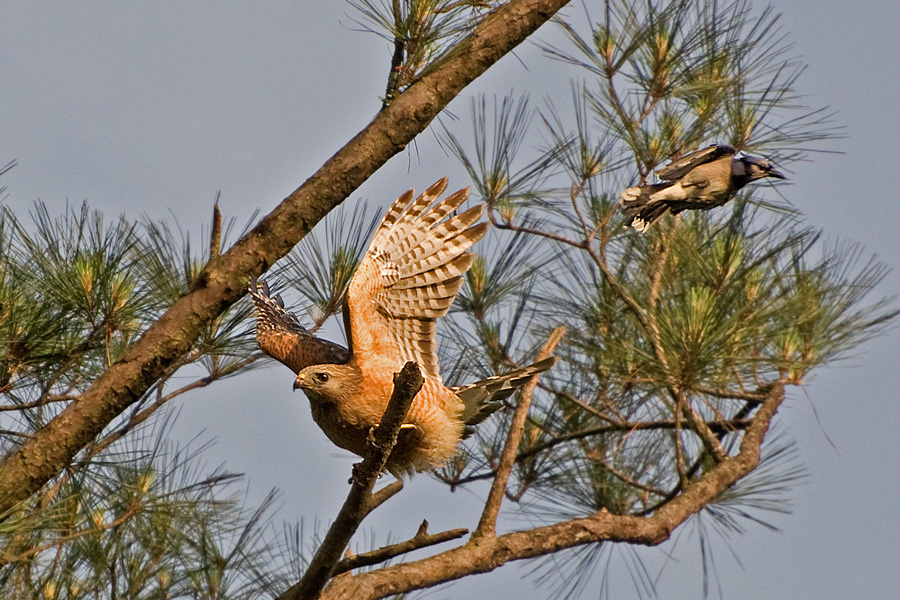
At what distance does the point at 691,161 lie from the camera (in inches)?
142

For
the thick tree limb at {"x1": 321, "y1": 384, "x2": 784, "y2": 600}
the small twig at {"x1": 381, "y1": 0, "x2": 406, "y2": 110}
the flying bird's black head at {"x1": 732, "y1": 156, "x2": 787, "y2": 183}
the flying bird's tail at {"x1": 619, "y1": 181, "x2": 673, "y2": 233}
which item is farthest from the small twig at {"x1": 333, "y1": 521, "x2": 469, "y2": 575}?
the flying bird's black head at {"x1": 732, "y1": 156, "x2": 787, "y2": 183}

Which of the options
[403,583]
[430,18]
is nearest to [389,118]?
[430,18]

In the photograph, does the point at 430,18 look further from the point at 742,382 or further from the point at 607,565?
the point at 607,565

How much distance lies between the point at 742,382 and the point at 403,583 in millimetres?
1764

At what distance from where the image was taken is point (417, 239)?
3.43 metres

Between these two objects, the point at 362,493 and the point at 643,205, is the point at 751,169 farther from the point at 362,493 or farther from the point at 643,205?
the point at 362,493

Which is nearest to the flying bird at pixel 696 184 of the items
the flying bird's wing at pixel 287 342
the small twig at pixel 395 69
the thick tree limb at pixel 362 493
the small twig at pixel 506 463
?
the small twig at pixel 506 463

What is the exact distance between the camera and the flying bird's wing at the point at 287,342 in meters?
3.58

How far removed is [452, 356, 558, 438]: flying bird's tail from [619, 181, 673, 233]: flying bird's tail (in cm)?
60

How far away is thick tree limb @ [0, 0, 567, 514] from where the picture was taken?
9.02ft

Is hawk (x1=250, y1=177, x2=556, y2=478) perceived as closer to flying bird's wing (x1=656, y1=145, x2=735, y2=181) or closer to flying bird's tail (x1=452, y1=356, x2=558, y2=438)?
flying bird's tail (x1=452, y1=356, x2=558, y2=438)

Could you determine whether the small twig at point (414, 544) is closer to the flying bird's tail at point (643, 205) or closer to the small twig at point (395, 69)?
the small twig at point (395, 69)

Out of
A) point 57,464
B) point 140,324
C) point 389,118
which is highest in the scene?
point 389,118

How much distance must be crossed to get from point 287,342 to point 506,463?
0.87m
